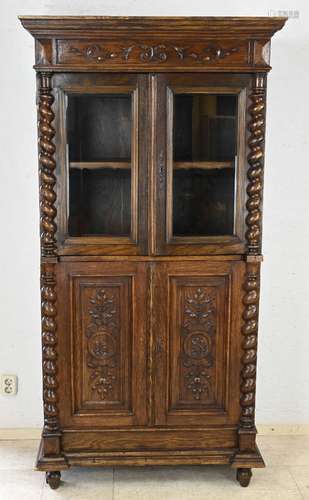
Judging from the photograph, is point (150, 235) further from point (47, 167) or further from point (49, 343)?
point (49, 343)

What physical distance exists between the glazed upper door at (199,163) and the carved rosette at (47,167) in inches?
14.8

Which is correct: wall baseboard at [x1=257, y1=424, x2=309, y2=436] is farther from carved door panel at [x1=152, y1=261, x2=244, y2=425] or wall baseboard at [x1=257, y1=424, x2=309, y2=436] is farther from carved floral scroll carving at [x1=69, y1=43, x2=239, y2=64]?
carved floral scroll carving at [x1=69, y1=43, x2=239, y2=64]

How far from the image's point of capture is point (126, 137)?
2705 millimetres

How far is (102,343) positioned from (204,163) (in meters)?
0.79

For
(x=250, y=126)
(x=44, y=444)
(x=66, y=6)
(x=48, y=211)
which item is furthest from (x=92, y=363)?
(x=66, y=6)

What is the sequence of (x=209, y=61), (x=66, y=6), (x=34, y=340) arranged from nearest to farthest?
(x=209, y=61) → (x=66, y=6) → (x=34, y=340)

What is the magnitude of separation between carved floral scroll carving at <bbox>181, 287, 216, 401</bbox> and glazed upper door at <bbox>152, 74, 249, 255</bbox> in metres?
0.19

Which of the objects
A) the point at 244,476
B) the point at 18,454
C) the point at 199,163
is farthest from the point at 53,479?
the point at 199,163

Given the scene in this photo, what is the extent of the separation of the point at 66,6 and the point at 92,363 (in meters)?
1.49

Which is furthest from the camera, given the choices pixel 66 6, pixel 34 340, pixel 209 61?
pixel 34 340

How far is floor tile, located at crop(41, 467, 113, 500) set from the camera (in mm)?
2824

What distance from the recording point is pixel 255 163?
106 inches

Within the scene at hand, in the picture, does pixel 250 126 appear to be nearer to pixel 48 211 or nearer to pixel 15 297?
pixel 48 211

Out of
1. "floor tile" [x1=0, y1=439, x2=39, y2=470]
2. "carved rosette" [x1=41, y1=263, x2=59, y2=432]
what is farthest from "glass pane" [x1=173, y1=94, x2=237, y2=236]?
"floor tile" [x1=0, y1=439, x2=39, y2=470]
